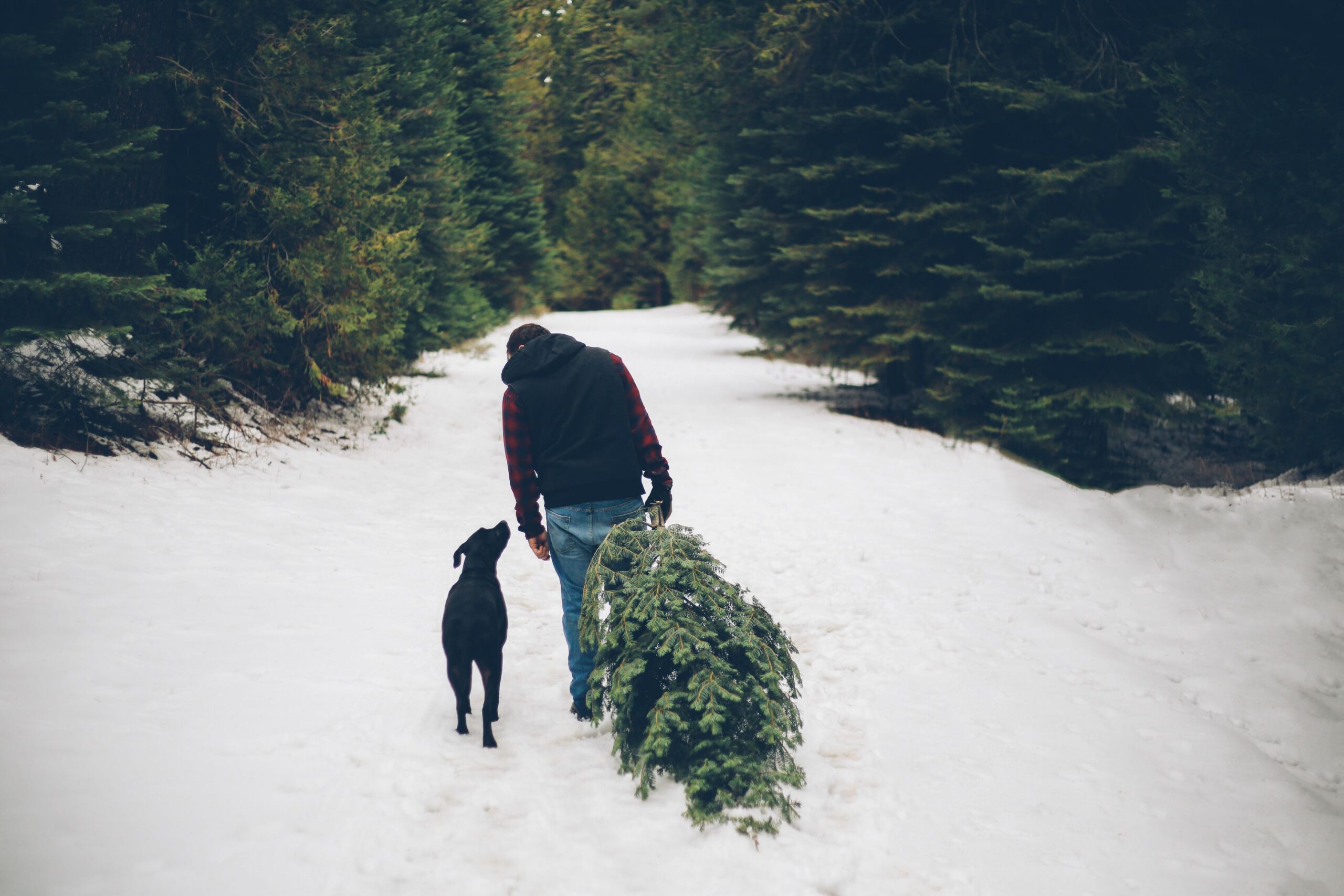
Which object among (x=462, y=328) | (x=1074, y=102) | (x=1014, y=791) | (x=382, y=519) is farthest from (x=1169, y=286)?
(x=462, y=328)

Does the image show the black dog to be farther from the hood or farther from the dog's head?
the hood

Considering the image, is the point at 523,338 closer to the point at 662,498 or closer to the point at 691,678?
the point at 662,498

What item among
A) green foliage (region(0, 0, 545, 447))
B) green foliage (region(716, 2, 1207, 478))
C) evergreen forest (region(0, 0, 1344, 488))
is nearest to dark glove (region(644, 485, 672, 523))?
green foliage (region(0, 0, 545, 447))

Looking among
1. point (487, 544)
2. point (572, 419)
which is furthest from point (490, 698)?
point (572, 419)

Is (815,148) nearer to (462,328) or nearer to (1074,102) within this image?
(1074,102)

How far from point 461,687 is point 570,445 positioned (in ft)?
4.46

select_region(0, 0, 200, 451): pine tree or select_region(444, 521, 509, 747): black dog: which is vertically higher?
select_region(0, 0, 200, 451): pine tree

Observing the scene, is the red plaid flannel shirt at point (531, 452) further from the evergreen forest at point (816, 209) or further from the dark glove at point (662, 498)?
the evergreen forest at point (816, 209)

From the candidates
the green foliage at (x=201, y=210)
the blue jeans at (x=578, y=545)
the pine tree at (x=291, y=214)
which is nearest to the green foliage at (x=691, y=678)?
the blue jeans at (x=578, y=545)

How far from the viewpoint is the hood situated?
13.8 ft

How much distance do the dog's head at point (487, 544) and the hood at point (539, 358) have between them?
35.1 inches

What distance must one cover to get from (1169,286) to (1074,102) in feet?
9.24

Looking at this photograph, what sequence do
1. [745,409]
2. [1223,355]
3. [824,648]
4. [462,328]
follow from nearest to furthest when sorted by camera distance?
[824,648]
[1223,355]
[745,409]
[462,328]

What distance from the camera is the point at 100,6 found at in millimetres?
6480
